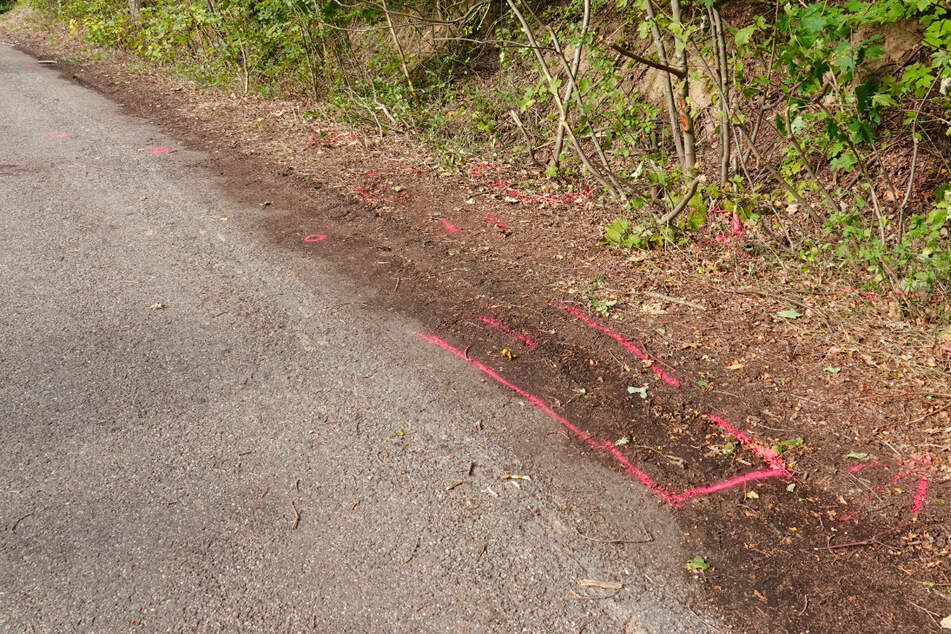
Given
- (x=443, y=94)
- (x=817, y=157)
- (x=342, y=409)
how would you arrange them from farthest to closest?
(x=443, y=94), (x=817, y=157), (x=342, y=409)

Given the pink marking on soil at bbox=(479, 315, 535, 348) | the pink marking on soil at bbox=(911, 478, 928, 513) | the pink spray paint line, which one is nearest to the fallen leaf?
the pink spray paint line

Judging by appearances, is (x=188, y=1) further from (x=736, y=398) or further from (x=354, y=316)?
(x=736, y=398)

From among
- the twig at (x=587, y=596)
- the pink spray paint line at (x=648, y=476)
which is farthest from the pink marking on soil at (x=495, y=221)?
the twig at (x=587, y=596)

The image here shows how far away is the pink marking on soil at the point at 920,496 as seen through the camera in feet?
8.69

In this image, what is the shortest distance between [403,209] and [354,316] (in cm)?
197

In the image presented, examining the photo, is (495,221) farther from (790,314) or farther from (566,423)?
(566,423)

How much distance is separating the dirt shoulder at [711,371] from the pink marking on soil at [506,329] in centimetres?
2

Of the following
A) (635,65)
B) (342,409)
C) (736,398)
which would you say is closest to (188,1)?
(635,65)

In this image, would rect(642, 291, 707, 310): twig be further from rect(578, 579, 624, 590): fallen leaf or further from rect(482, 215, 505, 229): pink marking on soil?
rect(578, 579, 624, 590): fallen leaf

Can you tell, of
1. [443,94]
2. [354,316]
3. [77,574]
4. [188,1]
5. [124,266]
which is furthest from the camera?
[188,1]

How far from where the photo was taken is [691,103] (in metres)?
6.09

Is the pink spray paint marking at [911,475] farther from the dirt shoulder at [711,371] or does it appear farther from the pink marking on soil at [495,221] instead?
the pink marking on soil at [495,221]

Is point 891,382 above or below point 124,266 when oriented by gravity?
above

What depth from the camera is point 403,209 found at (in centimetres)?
584
